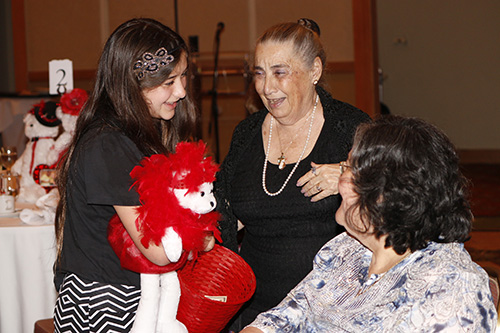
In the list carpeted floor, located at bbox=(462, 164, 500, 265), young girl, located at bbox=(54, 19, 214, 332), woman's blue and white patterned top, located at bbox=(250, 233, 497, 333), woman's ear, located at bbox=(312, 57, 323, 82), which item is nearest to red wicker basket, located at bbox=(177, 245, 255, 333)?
woman's blue and white patterned top, located at bbox=(250, 233, 497, 333)

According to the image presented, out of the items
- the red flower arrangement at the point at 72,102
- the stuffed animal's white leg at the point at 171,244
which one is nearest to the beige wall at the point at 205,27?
the red flower arrangement at the point at 72,102

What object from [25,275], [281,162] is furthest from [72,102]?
[281,162]

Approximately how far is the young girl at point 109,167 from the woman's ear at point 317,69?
2.40 ft

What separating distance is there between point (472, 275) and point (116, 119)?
1.03 metres

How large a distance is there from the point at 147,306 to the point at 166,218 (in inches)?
11.0

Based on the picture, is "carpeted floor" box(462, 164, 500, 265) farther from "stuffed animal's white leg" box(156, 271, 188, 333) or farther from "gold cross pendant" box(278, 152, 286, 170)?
"stuffed animal's white leg" box(156, 271, 188, 333)

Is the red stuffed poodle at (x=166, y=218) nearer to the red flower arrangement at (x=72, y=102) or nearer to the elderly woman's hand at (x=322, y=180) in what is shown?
the elderly woman's hand at (x=322, y=180)

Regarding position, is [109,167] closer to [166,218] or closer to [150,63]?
[166,218]

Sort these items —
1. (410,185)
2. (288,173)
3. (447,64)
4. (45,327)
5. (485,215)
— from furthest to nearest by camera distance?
(447,64) → (485,215) → (288,173) → (45,327) → (410,185)

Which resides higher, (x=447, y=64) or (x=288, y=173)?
(x=447, y=64)

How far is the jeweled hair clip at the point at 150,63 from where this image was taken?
167 cm

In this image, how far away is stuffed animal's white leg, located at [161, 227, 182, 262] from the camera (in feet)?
5.10

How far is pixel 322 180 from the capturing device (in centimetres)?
212

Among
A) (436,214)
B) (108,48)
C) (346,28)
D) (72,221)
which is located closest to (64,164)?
(72,221)
